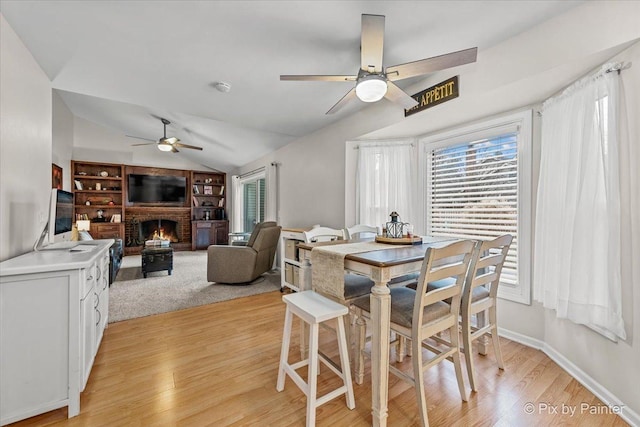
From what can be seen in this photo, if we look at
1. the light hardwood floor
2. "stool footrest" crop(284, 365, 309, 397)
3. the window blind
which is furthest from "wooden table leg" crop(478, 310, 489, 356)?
"stool footrest" crop(284, 365, 309, 397)

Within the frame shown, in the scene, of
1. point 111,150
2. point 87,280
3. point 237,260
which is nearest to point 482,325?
point 87,280

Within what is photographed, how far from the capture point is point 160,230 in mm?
7402

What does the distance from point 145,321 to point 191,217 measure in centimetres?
539

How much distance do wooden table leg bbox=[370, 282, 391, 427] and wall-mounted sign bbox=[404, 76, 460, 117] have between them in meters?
1.85

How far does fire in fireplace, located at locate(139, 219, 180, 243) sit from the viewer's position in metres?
7.17

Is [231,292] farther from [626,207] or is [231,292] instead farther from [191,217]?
[191,217]

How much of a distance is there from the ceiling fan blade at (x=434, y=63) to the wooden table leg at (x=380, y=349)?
136 cm

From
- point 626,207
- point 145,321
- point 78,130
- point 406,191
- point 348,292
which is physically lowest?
point 145,321

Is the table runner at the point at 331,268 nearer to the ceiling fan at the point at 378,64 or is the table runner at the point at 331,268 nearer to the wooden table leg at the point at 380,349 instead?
the wooden table leg at the point at 380,349

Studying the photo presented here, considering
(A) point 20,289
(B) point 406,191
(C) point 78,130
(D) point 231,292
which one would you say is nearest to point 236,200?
(C) point 78,130

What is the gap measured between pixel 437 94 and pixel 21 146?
11.0 feet

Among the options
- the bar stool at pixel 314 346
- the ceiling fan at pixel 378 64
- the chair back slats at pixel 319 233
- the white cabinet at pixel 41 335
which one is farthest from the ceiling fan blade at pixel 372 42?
the white cabinet at pixel 41 335

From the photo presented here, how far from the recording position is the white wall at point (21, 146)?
5.69 ft

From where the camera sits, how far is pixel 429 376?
185 centimetres
